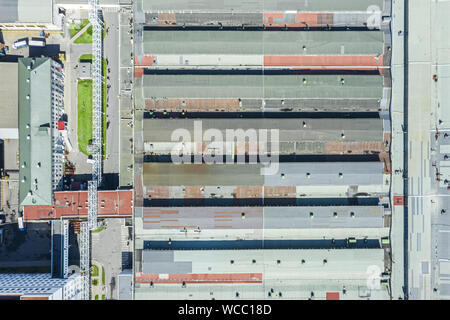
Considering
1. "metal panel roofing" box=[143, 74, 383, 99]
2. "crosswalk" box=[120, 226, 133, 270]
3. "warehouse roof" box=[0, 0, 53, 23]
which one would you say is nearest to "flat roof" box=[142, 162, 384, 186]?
"crosswalk" box=[120, 226, 133, 270]

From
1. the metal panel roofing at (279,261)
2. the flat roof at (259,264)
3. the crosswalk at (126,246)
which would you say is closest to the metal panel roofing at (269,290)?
the flat roof at (259,264)

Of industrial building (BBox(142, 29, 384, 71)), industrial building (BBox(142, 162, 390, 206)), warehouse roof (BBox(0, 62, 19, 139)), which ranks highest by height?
industrial building (BBox(142, 29, 384, 71))

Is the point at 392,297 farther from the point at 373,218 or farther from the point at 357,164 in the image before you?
the point at 357,164

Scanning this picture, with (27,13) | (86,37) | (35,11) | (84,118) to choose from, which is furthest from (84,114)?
(27,13)

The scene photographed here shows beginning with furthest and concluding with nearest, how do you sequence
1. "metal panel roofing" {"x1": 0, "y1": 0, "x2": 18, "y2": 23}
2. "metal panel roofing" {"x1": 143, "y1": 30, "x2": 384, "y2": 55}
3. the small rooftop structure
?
the small rooftop structure < "metal panel roofing" {"x1": 0, "y1": 0, "x2": 18, "y2": 23} < "metal panel roofing" {"x1": 143, "y1": 30, "x2": 384, "y2": 55}

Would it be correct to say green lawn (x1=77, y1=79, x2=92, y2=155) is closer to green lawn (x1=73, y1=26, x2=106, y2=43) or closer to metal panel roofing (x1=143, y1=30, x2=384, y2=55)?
green lawn (x1=73, y1=26, x2=106, y2=43)

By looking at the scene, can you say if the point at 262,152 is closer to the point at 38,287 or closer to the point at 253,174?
the point at 253,174

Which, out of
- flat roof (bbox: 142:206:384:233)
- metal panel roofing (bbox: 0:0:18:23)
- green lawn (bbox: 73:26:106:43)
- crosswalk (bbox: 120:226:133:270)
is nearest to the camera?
flat roof (bbox: 142:206:384:233)
